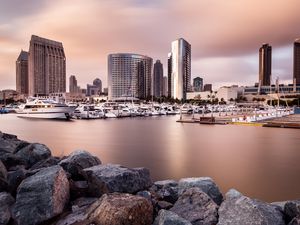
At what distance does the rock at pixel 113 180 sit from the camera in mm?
9712

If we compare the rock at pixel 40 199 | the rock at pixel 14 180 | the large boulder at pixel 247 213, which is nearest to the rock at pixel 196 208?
the large boulder at pixel 247 213

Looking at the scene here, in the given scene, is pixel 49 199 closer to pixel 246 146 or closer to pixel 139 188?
pixel 139 188

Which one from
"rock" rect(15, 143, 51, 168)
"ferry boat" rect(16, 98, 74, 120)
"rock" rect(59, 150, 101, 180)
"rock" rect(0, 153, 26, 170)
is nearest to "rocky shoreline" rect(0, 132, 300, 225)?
"rock" rect(59, 150, 101, 180)

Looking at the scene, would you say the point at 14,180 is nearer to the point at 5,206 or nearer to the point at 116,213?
the point at 5,206

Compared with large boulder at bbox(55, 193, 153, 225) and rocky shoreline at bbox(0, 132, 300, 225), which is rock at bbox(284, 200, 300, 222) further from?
large boulder at bbox(55, 193, 153, 225)

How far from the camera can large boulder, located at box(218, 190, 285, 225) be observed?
25.9 ft

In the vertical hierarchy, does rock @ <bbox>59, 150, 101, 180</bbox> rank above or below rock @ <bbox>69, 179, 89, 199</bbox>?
above

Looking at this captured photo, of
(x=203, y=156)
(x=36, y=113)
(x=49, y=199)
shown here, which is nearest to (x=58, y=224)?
(x=49, y=199)

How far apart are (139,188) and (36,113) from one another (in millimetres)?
95850

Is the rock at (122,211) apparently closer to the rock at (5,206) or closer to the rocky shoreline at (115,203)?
the rocky shoreline at (115,203)

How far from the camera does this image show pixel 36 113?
9862 cm

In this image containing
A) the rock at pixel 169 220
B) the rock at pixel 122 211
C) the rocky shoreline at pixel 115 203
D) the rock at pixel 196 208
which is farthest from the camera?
the rock at pixel 196 208

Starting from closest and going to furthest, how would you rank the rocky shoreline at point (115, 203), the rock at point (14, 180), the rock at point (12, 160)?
the rocky shoreline at point (115, 203), the rock at point (14, 180), the rock at point (12, 160)

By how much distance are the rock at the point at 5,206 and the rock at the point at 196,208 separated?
16.0 feet
